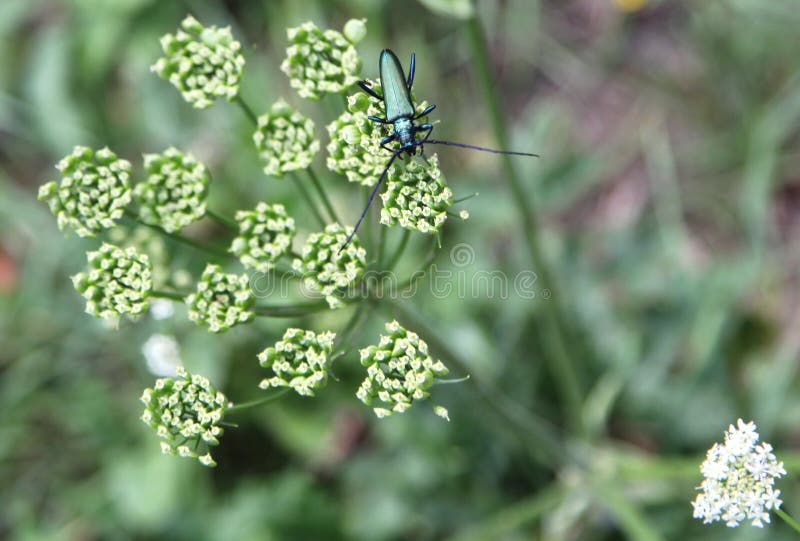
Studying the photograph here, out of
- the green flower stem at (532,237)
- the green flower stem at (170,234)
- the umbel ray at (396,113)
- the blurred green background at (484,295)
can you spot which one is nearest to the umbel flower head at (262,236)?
the green flower stem at (170,234)

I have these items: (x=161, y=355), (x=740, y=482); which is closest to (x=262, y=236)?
(x=740, y=482)

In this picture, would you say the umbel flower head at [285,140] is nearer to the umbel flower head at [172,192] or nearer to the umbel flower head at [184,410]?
the umbel flower head at [172,192]

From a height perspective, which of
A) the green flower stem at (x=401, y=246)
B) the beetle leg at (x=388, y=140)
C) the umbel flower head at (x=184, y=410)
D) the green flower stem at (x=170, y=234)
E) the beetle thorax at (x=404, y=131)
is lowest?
the umbel flower head at (x=184, y=410)

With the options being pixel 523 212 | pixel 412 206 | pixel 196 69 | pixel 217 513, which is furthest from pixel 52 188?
pixel 217 513

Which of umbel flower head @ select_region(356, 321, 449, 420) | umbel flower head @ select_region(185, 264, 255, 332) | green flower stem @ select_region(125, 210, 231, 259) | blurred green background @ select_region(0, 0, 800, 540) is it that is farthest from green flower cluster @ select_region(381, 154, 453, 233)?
blurred green background @ select_region(0, 0, 800, 540)

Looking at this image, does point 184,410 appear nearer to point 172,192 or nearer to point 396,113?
point 172,192

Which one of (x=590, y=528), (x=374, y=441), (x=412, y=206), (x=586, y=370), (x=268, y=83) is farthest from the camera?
(x=374, y=441)

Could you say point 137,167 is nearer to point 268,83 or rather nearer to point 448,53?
point 268,83
